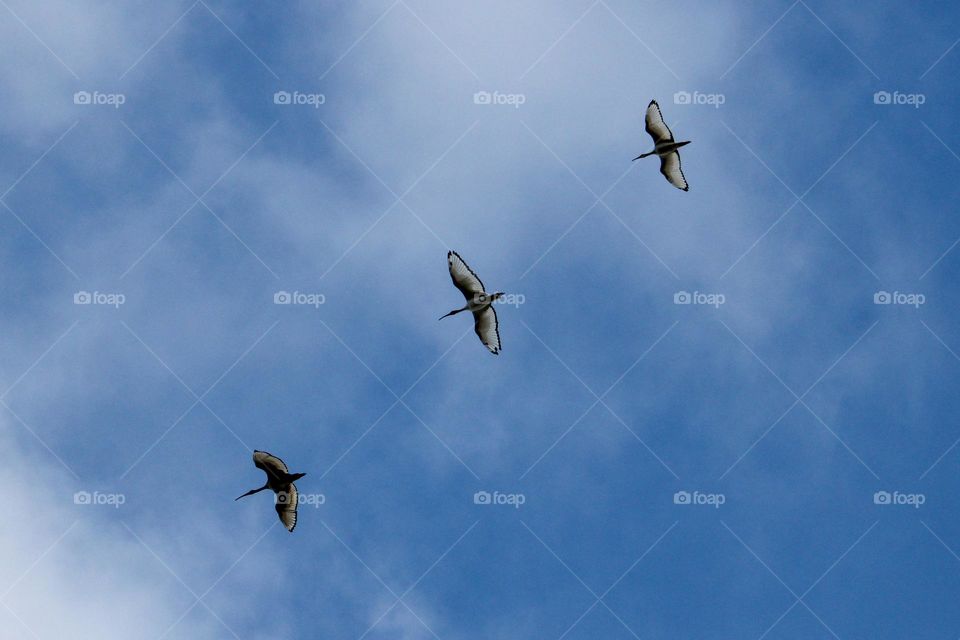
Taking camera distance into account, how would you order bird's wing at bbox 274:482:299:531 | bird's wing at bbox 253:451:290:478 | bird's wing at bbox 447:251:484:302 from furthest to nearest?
bird's wing at bbox 274:482:299:531 < bird's wing at bbox 447:251:484:302 < bird's wing at bbox 253:451:290:478

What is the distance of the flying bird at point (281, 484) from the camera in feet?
227

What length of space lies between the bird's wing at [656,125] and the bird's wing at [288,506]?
87.4 feet

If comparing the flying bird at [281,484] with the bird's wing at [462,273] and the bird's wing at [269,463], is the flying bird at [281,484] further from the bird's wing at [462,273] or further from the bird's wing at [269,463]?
the bird's wing at [462,273]

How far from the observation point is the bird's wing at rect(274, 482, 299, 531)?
71.0 meters

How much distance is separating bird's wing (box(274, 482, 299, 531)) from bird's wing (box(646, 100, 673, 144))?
1049 inches

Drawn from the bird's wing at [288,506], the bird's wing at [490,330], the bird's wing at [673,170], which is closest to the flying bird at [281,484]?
the bird's wing at [288,506]

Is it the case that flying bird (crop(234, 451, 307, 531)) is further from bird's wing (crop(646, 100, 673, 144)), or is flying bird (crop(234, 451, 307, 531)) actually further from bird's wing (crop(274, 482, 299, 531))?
bird's wing (crop(646, 100, 673, 144))

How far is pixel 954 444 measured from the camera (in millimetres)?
75875

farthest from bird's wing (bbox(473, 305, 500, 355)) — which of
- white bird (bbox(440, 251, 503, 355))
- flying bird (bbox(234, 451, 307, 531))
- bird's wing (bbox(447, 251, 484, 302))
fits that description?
flying bird (bbox(234, 451, 307, 531))

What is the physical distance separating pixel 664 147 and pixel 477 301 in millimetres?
13183

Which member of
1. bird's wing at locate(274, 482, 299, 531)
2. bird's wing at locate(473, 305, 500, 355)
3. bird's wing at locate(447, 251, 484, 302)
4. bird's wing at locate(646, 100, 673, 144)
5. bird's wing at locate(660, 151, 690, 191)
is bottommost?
bird's wing at locate(274, 482, 299, 531)

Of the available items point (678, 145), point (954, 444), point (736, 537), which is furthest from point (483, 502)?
point (954, 444)

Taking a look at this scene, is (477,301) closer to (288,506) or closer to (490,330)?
(490,330)

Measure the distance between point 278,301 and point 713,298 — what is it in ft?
79.3
